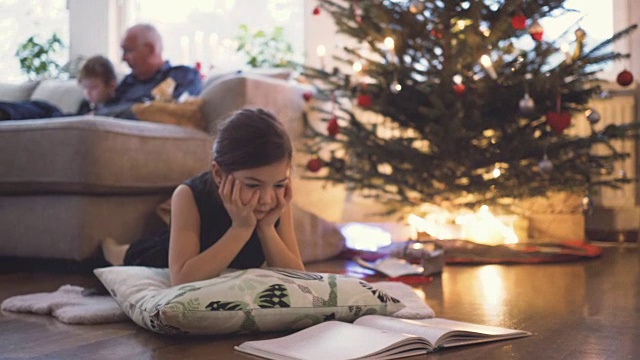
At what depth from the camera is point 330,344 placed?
1328 millimetres

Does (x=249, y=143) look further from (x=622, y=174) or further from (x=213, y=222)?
(x=622, y=174)

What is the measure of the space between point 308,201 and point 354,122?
0.49 m

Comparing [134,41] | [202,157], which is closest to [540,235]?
[202,157]

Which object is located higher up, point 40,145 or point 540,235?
point 40,145

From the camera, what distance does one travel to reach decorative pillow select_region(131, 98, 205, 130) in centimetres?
301

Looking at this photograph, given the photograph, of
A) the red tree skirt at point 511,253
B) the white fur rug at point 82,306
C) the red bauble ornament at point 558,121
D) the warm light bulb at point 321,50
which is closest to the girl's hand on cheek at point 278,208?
the white fur rug at point 82,306

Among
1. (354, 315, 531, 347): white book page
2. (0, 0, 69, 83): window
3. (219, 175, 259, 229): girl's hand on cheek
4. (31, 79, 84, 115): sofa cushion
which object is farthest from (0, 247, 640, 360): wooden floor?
(0, 0, 69, 83): window

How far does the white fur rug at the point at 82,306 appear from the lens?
1732mm

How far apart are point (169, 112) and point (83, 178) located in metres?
0.55

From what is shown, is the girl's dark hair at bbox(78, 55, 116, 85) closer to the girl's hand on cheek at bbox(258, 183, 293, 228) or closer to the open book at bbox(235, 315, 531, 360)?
the girl's hand on cheek at bbox(258, 183, 293, 228)

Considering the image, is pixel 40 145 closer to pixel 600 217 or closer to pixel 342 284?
pixel 342 284

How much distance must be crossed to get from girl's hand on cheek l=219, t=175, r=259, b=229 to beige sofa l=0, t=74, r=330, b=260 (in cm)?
102

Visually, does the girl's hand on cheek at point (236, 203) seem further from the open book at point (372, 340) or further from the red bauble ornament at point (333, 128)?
the red bauble ornament at point (333, 128)

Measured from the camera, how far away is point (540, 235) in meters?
3.61
